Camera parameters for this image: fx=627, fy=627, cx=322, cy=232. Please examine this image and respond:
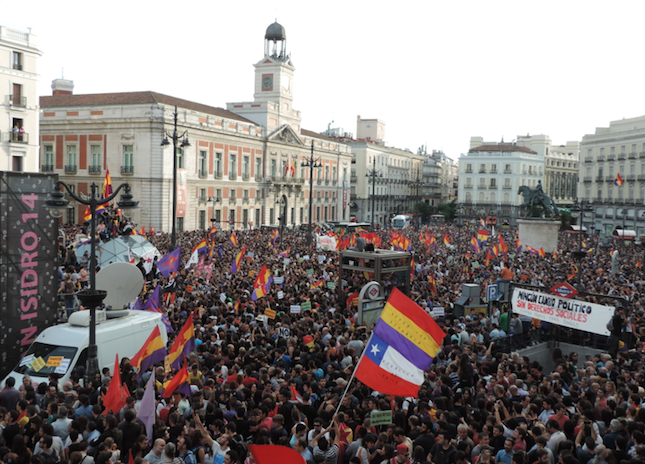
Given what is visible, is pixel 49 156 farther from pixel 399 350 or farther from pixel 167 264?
pixel 399 350

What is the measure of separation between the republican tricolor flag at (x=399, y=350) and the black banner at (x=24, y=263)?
741cm

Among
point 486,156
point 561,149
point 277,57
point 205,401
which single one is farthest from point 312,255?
point 561,149

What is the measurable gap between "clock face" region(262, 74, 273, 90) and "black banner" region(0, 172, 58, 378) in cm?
5594

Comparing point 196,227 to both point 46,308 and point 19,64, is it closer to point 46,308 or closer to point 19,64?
point 19,64

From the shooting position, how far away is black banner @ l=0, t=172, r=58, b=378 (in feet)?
39.3

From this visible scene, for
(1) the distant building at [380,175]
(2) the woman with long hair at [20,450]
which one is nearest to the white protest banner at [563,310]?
(2) the woman with long hair at [20,450]

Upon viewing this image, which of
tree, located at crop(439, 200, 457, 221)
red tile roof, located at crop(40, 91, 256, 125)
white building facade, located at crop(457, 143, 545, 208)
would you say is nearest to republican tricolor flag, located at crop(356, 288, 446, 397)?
red tile roof, located at crop(40, 91, 256, 125)

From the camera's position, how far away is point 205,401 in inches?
340

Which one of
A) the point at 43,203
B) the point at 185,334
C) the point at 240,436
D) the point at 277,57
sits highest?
the point at 277,57

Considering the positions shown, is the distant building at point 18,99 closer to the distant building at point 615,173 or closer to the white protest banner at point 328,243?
the white protest banner at point 328,243

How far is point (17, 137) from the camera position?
3878cm

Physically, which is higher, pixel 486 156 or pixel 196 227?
pixel 486 156

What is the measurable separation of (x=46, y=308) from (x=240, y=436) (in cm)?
687

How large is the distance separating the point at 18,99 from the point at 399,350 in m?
37.3
